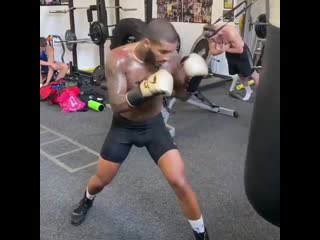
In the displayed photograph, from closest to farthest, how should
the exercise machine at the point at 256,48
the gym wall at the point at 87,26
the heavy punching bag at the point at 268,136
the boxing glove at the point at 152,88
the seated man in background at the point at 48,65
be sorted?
the heavy punching bag at the point at 268,136 < the boxing glove at the point at 152,88 < the exercise machine at the point at 256,48 < the seated man in background at the point at 48,65 < the gym wall at the point at 87,26

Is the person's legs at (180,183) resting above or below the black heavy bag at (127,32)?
below

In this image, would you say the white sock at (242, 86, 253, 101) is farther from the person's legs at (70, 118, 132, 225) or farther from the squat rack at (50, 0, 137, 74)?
the person's legs at (70, 118, 132, 225)

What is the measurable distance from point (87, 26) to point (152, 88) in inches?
219

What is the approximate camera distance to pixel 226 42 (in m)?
3.77

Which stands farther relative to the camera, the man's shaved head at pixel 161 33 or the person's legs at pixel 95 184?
the person's legs at pixel 95 184

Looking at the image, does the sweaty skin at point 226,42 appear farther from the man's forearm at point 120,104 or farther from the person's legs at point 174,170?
the man's forearm at point 120,104

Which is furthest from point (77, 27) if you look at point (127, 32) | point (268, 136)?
point (268, 136)

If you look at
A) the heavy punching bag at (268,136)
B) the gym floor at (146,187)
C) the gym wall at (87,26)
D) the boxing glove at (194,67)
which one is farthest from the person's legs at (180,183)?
the gym wall at (87,26)

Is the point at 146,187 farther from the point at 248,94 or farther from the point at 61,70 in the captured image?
the point at 61,70

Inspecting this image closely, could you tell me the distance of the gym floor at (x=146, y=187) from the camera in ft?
7.44

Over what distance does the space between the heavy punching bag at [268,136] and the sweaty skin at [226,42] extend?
2.86m

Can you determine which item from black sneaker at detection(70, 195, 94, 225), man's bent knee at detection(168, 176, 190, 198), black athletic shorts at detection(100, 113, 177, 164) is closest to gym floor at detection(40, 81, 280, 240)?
black sneaker at detection(70, 195, 94, 225)

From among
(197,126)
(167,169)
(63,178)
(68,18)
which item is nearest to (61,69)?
(68,18)

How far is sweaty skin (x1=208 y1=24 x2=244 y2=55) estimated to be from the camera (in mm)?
3709
